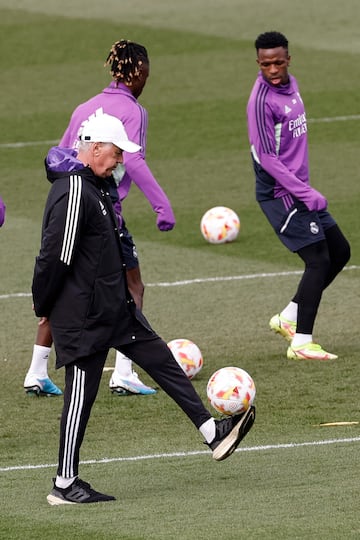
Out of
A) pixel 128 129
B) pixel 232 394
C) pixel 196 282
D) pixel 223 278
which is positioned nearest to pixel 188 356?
pixel 232 394

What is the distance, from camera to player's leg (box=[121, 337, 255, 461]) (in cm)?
853

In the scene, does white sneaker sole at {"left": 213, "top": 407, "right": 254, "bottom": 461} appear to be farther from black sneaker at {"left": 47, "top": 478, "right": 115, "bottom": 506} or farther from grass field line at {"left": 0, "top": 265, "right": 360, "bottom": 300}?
grass field line at {"left": 0, "top": 265, "right": 360, "bottom": 300}

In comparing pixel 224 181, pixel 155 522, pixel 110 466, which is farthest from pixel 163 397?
pixel 224 181

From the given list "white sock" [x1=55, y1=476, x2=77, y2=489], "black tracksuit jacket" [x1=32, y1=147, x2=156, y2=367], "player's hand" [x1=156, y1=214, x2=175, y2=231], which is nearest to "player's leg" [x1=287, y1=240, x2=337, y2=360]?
"player's hand" [x1=156, y1=214, x2=175, y2=231]

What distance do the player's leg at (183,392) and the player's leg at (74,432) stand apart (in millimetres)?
336

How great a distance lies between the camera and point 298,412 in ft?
34.0

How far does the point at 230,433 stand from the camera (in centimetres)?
854

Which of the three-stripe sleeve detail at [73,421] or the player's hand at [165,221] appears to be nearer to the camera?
the three-stripe sleeve detail at [73,421]

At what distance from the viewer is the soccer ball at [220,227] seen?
17.0m

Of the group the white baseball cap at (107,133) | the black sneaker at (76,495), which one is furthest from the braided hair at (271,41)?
the black sneaker at (76,495)

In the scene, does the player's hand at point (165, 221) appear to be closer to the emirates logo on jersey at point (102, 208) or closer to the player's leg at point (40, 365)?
the player's leg at point (40, 365)

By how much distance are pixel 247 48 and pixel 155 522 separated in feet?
77.6

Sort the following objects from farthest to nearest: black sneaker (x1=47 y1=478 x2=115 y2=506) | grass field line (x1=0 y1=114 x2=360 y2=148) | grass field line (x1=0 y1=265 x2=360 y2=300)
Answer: grass field line (x1=0 y1=114 x2=360 y2=148) → grass field line (x1=0 y1=265 x2=360 y2=300) → black sneaker (x1=47 y1=478 x2=115 y2=506)

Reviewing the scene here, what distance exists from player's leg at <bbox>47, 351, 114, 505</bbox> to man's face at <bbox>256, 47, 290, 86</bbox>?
14.0ft
